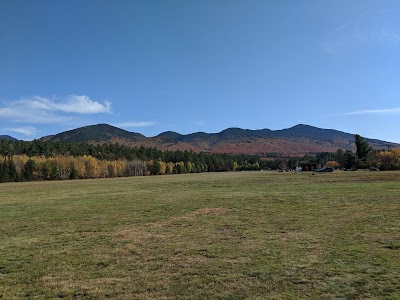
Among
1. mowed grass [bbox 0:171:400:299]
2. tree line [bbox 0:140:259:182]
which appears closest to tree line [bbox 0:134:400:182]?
tree line [bbox 0:140:259:182]

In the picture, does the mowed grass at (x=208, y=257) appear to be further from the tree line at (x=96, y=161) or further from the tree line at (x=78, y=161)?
the tree line at (x=96, y=161)

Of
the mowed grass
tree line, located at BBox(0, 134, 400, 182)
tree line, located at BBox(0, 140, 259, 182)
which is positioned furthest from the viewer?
tree line, located at BBox(0, 134, 400, 182)

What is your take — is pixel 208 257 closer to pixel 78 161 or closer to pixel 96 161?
pixel 78 161

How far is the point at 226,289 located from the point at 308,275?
218 centimetres

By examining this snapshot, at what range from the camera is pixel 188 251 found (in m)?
11.4

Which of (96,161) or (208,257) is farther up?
(96,161)

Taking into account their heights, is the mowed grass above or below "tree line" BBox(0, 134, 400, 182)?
below

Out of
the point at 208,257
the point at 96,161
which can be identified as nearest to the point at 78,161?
the point at 96,161

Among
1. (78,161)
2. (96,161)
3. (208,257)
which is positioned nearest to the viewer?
(208,257)

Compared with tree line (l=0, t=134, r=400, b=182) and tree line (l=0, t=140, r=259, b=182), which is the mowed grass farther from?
tree line (l=0, t=134, r=400, b=182)

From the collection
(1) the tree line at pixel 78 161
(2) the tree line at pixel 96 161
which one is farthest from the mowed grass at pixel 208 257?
(2) the tree line at pixel 96 161

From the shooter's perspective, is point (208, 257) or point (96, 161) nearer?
point (208, 257)

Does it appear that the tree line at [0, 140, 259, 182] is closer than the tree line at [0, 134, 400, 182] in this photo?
Yes

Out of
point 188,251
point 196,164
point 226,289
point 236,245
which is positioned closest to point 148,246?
point 188,251
